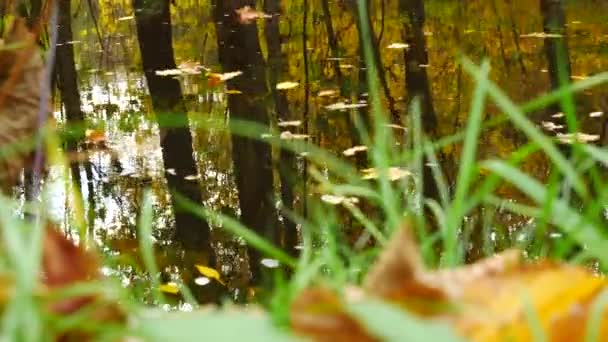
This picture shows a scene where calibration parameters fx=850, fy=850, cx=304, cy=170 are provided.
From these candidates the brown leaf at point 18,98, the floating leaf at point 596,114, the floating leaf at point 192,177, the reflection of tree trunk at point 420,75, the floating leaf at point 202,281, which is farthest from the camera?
the floating leaf at point 596,114

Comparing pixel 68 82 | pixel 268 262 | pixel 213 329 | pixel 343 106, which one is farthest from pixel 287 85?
pixel 213 329

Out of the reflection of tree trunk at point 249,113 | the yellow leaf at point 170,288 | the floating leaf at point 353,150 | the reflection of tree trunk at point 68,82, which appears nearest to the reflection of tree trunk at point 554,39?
the floating leaf at point 353,150

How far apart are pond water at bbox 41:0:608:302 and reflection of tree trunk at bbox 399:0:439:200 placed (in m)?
0.02

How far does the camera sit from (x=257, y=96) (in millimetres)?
4961

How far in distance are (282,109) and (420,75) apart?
108 centimetres

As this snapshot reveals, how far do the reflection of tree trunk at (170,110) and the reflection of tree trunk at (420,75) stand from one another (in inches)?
40.2

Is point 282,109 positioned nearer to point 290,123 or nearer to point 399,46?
point 290,123

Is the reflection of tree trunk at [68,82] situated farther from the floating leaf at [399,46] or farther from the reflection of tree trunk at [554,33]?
the reflection of tree trunk at [554,33]

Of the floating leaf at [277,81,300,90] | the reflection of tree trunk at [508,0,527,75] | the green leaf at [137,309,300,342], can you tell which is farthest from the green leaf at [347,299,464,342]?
the reflection of tree trunk at [508,0,527,75]

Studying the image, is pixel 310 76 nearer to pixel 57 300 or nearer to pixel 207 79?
pixel 207 79

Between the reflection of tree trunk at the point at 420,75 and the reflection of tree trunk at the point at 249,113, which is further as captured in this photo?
the reflection of tree trunk at the point at 420,75

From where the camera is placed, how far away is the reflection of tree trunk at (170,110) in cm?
324

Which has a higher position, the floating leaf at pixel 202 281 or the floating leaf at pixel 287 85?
the floating leaf at pixel 287 85

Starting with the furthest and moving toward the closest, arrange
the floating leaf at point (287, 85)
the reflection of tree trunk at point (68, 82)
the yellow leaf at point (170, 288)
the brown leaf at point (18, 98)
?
the floating leaf at point (287, 85), the reflection of tree trunk at point (68, 82), the yellow leaf at point (170, 288), the brown leaf at point (18, 98)
